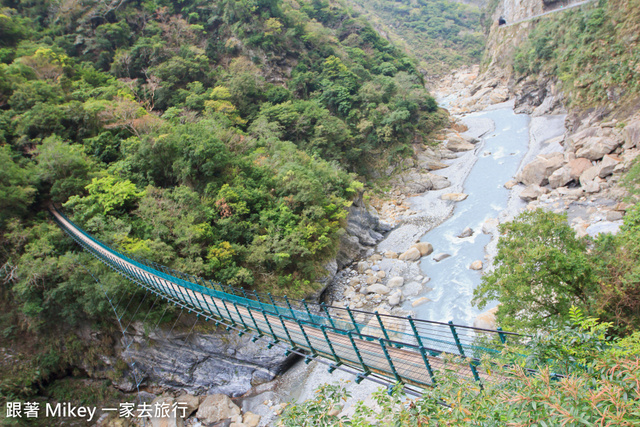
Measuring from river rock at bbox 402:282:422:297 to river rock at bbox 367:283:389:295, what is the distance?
30.0 inches

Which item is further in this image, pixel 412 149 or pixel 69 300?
pixel 412 149

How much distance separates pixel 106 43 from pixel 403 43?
2026 inches

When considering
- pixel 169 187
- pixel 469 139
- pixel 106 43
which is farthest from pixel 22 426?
pixel 469 139

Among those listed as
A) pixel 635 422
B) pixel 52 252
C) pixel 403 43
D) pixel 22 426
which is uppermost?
pixel 403 43

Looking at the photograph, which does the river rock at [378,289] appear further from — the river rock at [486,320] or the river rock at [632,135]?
the river rock at [632,135]

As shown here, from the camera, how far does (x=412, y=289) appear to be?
46.8 ft

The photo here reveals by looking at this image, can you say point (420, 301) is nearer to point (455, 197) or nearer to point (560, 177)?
point (455, 197)

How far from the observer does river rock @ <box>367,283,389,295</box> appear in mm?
14453

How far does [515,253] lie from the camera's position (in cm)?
776

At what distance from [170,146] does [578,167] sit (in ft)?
64.3

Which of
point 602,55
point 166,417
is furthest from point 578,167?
point 166,417

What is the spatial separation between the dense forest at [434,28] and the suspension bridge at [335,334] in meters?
54.4

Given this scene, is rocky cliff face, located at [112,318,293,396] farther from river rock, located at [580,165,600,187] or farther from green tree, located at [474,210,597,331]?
river rock, located at [580,165,600,187]

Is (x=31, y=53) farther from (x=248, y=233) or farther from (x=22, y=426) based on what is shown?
(x=22, y=426)
